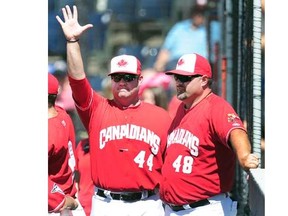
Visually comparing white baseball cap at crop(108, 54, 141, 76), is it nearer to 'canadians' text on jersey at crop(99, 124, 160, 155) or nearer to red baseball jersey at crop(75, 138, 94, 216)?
'canadians' text on jersey at crop(99, 124, 160, 155)

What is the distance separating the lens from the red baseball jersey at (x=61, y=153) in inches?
284

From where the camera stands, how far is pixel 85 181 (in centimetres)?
887

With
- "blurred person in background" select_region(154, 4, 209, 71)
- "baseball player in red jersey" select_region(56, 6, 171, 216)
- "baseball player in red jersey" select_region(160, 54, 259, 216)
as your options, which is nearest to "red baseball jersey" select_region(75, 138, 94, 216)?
"baseball player in red jersey" select_region(56, 6, 171, 216)

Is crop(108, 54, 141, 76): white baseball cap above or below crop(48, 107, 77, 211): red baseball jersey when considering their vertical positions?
above

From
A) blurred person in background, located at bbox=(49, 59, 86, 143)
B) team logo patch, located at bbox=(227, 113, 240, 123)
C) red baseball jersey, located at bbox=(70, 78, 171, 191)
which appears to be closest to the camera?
team logo patch, located at bbox=(227, 113, 240, 123)

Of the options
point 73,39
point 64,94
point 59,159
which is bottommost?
point 59,159

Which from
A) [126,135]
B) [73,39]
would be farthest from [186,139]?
[73,39]

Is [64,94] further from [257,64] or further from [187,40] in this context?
[257,64]

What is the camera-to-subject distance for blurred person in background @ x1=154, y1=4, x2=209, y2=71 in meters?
15.3

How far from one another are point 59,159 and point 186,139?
0.98 metres

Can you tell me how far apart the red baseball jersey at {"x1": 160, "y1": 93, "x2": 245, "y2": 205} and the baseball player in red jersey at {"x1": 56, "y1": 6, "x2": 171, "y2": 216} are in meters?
0.48

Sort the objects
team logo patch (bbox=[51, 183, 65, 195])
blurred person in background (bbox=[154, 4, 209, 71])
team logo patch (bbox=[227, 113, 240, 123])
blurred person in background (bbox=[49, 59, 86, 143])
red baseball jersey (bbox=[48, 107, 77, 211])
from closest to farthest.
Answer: team logo patch (bbox=[227, 113, 240, 123])
team logo patch (bbox=[51, 183, 65, 195])
red baseball jersey (bbox=[48, 107, 77, 211])
blurred person in background (bbox=[49, 59, 86, 143])
blurred person in background (bbox=[154, 4, 209, 71])
